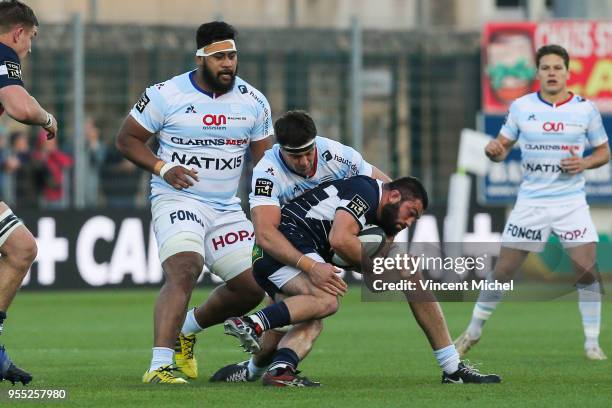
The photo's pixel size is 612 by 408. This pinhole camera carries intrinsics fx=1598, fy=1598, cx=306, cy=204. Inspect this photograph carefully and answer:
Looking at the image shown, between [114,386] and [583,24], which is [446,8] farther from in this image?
[114,386]

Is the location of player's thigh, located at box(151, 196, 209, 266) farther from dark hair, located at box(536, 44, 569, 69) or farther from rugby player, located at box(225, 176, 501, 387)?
dark hair, located at box(536, 44, 569, 69)

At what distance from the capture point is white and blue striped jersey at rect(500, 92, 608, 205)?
42.9 ft

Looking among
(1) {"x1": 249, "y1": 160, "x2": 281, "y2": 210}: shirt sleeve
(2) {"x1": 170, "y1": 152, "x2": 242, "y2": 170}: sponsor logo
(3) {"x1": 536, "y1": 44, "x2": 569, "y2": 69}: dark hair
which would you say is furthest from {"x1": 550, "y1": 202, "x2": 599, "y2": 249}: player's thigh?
(1) {"x1": 249, "y1": 160, "x2": 281, "y2": 210}: shirt sleeve

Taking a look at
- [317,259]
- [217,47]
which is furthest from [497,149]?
[317,259]

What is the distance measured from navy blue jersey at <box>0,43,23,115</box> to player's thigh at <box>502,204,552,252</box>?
A: 191 inches

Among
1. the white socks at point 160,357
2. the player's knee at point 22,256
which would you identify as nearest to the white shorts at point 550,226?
the white socks at point 160,357

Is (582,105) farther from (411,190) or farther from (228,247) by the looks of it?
(411,190)

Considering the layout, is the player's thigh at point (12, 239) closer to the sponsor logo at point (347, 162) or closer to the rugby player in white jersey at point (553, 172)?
the sponsor logo at point (347, 162)

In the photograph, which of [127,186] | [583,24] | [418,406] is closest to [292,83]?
[127,186]

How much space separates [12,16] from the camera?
9.88 meters

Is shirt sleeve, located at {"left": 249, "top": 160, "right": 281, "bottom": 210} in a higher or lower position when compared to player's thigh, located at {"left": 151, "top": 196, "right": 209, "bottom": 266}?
higher

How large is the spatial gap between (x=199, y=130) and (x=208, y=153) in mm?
170

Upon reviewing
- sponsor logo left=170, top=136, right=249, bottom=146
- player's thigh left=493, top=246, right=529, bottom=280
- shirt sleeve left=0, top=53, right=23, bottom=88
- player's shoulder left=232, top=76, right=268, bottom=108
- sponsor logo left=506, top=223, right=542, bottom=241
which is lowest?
player's thigh left=493, top=246, right=529, bottom=280

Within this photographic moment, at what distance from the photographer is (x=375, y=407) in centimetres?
858
